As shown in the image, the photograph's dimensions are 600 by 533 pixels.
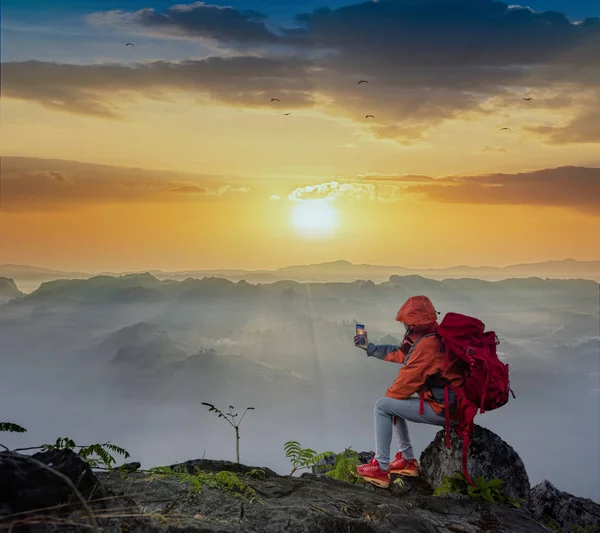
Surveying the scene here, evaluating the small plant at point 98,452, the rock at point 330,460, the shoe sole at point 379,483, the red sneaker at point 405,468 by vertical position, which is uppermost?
the small plant at point 98,452

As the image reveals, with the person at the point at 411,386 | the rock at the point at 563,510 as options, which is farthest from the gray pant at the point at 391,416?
the rock at the point at 563,510

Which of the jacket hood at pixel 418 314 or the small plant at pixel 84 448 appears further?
the jacket hood at pixel 418 314

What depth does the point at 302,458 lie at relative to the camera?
35.3ft

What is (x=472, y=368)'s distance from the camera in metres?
9.74

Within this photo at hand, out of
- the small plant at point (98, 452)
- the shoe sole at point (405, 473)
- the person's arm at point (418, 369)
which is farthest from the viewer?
the shoe sole at point (405, 473)

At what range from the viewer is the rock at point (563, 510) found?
37.5ft

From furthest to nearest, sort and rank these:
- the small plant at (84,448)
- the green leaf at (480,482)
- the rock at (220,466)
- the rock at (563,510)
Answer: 1. the rock at (563,510)
2. the rock at (220,466)
3. the green leaf at (480,482)
4. the small plant at (84,448)

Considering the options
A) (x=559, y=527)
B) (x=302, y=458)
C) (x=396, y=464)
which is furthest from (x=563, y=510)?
(x=302, y=458)

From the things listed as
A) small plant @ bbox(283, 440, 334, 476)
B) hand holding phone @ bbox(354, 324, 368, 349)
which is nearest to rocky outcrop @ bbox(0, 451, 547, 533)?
small plant @ bbox(283, 440, 334, 476)

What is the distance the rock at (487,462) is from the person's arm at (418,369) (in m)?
1.45

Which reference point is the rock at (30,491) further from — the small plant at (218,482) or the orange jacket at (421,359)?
the orange jacket at (421,359)

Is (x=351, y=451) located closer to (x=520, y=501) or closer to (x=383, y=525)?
(x=520, y=501)

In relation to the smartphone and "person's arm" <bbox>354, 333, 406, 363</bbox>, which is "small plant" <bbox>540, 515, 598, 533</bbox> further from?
the smartphone

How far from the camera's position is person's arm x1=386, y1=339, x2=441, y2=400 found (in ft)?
32.9
